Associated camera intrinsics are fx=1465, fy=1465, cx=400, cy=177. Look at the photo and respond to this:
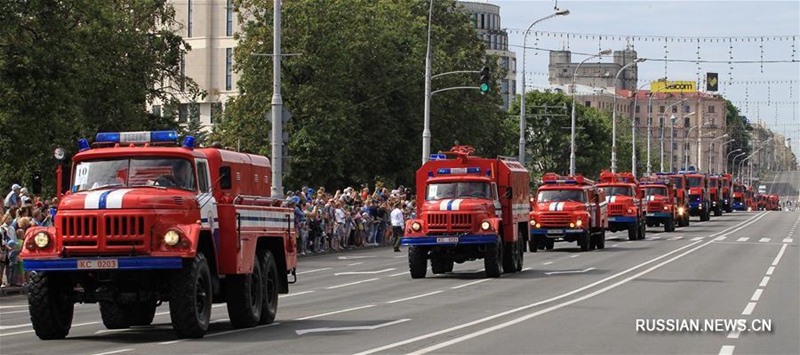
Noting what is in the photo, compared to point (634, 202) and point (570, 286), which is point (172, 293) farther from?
point (634, 202)

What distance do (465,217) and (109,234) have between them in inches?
621

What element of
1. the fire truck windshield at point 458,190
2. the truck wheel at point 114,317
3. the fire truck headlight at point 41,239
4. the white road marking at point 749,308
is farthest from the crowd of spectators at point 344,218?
the fire truck headlight at point 41,239

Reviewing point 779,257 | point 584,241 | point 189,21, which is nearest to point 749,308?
point 779,257

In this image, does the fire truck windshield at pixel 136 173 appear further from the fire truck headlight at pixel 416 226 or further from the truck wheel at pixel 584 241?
the truck wheel at pixel 584 241

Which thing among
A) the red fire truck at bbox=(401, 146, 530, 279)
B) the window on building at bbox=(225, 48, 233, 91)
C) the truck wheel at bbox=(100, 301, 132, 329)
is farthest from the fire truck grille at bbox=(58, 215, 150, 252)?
the window on building at bbox=(225, 48, 233, 91)

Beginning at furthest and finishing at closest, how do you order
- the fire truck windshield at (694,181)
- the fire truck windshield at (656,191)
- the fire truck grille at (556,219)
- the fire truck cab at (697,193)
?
the fire truck windshield at (694,181), the fire truck cab at (697,193), the fire truck windshield at (656,191), the fire truck grille at (556,219)

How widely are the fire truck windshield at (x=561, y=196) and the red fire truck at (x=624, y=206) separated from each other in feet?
35.1

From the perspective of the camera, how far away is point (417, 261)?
33156mm

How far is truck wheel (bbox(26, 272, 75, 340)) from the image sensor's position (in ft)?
58.9

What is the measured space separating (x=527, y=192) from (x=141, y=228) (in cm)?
2109

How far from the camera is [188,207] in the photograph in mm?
18250

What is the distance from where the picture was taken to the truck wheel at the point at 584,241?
155 feet

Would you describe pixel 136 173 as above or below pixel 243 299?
above

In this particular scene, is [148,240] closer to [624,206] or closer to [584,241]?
[584,241]
